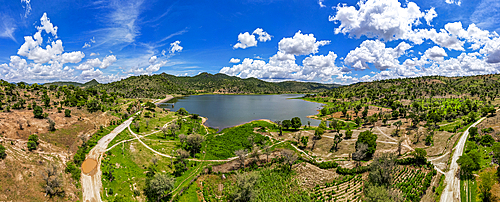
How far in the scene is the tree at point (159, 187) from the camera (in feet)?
131

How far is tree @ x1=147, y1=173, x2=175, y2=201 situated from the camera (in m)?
40.0

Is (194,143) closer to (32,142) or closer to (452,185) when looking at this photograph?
(32,142)

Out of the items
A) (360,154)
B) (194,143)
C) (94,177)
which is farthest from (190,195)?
(360,154)

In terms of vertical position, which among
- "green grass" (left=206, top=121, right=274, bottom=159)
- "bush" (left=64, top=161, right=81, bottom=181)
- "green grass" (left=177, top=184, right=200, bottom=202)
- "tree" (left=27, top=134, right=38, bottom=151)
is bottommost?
"green grass" (left=177, top=184, right=200, bottom=202)

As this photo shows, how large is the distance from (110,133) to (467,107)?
7720 inches

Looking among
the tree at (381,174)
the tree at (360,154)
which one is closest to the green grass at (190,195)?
the tree at (381,174)

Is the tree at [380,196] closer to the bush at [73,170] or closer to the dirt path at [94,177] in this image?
the dirt path at [94,177]

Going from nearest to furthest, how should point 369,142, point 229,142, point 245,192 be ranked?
point 245,192 → point 369,142 → point 229,142

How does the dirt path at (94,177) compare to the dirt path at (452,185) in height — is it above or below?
above

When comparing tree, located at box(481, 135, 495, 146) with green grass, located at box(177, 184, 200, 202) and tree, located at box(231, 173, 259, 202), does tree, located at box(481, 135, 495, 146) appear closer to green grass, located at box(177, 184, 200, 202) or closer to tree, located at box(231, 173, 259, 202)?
tree, located at box(231, 173, 259, 202)

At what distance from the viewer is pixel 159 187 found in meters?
39.9

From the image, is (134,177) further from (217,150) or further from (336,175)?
(336,175)

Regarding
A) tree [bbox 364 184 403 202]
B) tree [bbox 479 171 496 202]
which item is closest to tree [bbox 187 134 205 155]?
tree [bbox 364 184 403 202]

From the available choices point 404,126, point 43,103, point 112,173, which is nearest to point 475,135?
point 404,126
